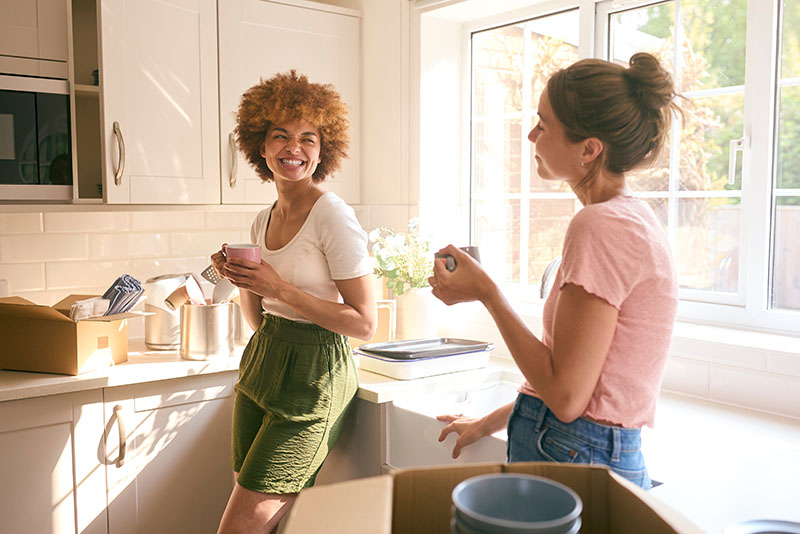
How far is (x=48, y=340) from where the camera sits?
2170 mm

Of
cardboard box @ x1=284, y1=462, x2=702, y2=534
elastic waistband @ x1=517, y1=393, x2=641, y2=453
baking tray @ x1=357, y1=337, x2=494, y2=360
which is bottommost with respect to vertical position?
baking tray @ x1=357, y1=337, x2=494, y2=360

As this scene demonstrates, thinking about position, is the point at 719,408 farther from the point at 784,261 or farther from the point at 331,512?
the point at 331,512

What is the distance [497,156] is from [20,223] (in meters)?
1.71

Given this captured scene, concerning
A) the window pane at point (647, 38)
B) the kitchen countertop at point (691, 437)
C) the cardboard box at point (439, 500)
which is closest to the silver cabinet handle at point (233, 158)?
the kitchen countertop at point (691, 437)

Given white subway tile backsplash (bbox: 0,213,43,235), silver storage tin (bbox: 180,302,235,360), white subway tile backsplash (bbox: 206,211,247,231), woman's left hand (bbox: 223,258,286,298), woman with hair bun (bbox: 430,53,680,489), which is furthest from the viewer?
white subway tile backsplash (bbox: 206,211,247,231)

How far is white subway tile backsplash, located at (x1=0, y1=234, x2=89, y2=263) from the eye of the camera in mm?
2551

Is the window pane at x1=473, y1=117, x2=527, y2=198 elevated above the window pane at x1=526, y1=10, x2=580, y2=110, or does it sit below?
below

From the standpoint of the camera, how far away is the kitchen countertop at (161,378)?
208 centimetres

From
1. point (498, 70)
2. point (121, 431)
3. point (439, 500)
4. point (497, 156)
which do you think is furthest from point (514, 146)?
point (439, 500)

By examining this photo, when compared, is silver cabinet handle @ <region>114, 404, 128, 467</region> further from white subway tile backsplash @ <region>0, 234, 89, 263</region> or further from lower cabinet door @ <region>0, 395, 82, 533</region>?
white subway tile backsplash @ <region>0, 234, 89, 263</region>

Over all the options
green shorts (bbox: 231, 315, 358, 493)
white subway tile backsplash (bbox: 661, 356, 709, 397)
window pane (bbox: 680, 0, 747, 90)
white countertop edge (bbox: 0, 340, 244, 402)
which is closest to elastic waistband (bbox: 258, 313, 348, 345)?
green shorts (bbox: 231, 315, 358, 493)

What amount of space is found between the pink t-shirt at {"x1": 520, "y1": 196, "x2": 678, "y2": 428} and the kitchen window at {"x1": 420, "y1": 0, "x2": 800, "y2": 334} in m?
0.83

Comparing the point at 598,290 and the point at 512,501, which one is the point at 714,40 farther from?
the point at 512,501

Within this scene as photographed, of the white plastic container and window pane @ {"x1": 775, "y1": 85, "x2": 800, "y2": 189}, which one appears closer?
window pane @ {"x1": 775, "y1": 85, "x2": 800, "y2": 189}
